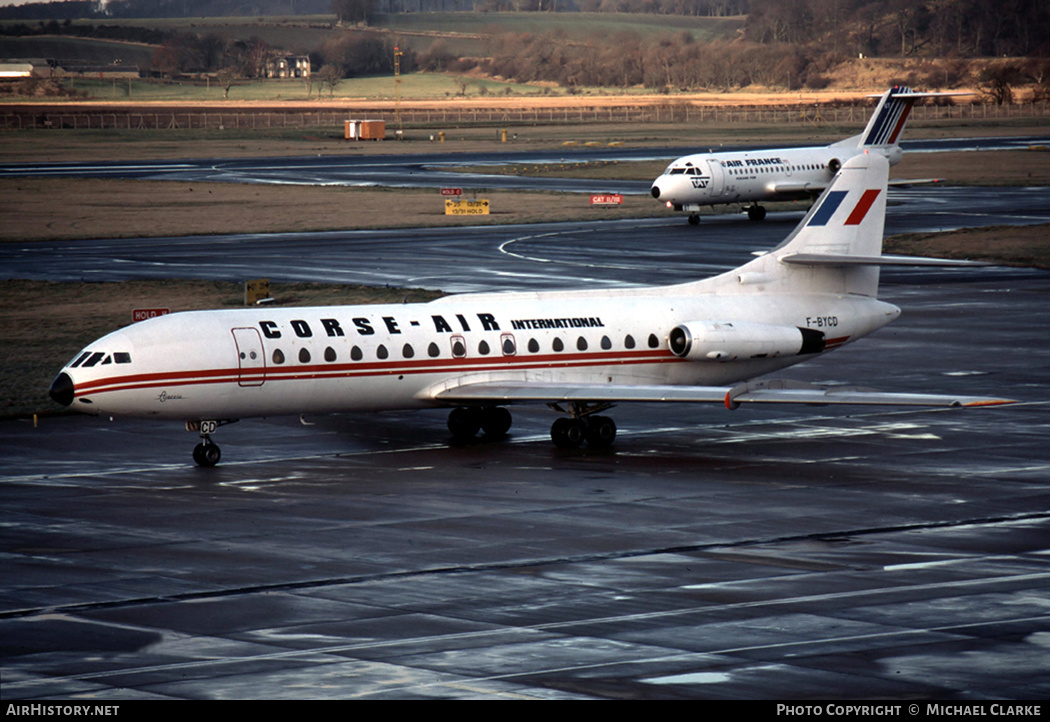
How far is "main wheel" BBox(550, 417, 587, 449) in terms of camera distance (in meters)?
30.5

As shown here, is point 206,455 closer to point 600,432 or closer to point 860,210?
point 600,432

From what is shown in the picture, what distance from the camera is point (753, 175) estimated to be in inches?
3209

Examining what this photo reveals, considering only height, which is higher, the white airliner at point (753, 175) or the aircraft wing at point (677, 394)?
the white airliner at point (753, 175)

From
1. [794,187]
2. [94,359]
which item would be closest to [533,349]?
[94,359]

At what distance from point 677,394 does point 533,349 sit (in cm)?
360

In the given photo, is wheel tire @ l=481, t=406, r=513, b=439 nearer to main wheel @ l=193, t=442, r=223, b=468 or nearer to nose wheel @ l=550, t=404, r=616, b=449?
nose wheel @ l=550, t=404, r=616, b=449

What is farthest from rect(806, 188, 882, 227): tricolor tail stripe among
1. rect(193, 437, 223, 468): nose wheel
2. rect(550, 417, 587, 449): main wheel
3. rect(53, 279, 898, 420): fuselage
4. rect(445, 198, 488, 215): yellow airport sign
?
rect(445, 198, 488, 215): yellow airport sign

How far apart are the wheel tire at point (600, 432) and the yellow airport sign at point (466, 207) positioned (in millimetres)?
51653

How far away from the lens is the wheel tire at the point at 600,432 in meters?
30.5

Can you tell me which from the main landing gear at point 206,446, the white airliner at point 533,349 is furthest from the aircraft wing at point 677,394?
the main landing gear at point 206,446

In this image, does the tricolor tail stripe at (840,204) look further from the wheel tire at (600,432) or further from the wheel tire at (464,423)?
the wheel tire at (464,423)

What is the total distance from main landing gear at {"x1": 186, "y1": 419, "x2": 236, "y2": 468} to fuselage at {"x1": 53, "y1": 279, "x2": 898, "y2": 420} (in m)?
0.40

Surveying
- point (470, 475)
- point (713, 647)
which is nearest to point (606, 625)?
point (713, 647)
